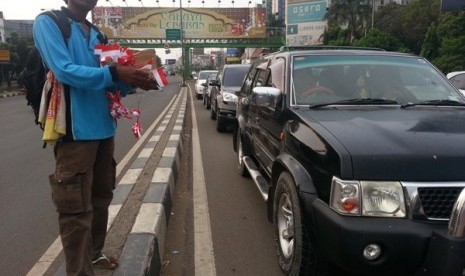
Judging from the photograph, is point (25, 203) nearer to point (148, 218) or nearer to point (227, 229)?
point (148, 218)

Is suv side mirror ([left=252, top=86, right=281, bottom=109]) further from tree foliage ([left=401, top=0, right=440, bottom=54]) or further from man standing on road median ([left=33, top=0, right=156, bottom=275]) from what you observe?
tree foliage ([left=401, top=0, right=440, bottom=54])

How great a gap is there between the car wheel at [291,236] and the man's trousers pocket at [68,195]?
141 centimetres

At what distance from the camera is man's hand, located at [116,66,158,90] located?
2.69 metres

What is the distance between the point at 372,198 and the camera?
2744 mm

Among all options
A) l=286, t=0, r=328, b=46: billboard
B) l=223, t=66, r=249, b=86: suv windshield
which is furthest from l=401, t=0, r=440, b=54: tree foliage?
l=223, t=66, r=249, b=86: suv windshield

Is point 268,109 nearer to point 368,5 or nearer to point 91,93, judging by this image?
point 91,93

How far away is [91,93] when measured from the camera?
9.18 feet

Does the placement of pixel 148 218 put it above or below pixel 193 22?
below

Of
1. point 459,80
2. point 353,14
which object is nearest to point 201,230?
point 459,80

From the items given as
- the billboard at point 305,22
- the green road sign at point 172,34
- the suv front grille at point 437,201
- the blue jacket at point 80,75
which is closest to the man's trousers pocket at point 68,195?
the blue jacket at point 80,75

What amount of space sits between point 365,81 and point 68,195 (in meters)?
2.77

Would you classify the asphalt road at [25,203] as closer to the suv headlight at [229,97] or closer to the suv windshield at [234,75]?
the suv headlight at [229,97]

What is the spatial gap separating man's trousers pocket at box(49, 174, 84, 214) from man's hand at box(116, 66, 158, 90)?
0.63 meters

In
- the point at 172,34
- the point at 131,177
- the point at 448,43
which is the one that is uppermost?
the point at 172,34
